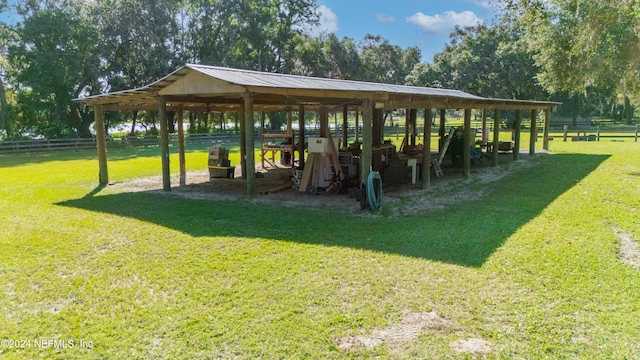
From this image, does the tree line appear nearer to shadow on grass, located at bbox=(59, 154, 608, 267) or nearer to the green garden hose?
shadow on grass, located at bbox=(59, 154, 608, 267)

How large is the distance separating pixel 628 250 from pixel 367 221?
10.9ft

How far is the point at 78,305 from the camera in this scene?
377cm

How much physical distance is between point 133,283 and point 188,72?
5.16 m

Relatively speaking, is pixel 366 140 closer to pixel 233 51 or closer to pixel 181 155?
pixel 181 155

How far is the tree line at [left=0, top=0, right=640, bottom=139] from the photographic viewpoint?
14.8m

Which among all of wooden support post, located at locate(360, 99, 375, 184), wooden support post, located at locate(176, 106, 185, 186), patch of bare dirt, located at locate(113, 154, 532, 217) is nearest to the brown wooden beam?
wooden support post, located at locate(176, 106, 185, 186)

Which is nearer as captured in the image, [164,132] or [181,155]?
[164,132]

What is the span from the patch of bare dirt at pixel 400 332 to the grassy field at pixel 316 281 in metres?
0.02

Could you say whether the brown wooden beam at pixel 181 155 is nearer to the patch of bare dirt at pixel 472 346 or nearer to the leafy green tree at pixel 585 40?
the patch of bare dirt at pixel 472 346

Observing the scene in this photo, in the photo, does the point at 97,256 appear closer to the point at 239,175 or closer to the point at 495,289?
the point at 495,289

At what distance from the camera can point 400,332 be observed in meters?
3.26

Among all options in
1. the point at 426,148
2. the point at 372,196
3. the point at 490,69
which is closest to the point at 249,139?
the point at 372,196

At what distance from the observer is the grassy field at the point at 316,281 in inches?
123

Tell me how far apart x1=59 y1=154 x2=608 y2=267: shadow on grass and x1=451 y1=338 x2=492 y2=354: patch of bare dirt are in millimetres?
1582
